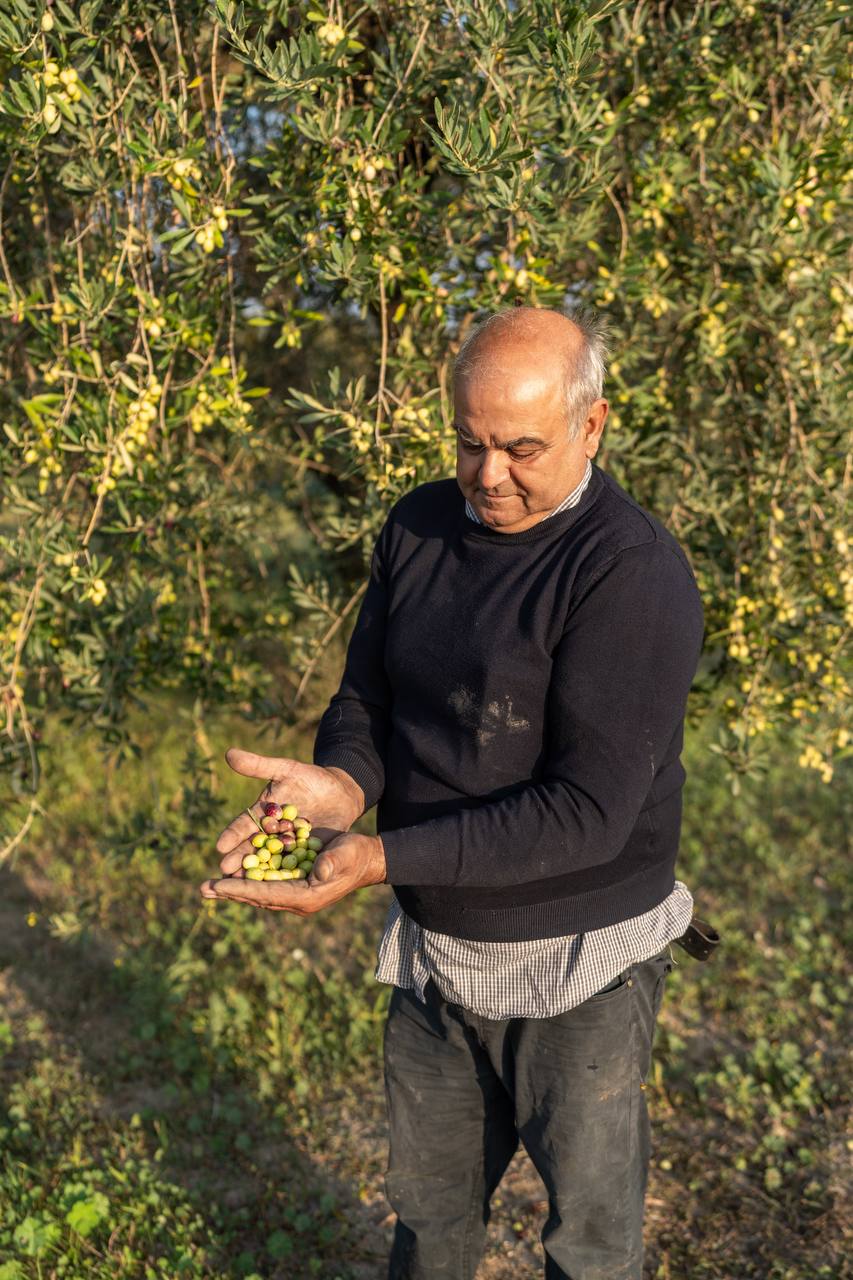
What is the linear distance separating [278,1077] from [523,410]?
2.75 meters

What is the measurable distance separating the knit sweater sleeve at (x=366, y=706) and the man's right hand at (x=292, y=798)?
0.25 ft

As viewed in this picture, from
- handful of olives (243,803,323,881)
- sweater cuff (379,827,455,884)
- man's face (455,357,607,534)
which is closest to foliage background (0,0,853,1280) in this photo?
man's face (455,357,607,534)

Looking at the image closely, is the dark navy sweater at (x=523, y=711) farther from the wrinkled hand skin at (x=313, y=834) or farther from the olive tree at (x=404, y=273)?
the olive tree at (x=404, y=273)

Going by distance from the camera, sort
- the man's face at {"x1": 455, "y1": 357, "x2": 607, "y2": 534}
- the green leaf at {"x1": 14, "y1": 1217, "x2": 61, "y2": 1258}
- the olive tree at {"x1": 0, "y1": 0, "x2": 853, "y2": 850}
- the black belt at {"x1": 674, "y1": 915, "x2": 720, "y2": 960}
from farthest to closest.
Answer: the green leaf at {"x1": 14, "y1": 1217, "x2": 61, "y2": 1258}
the olive tree at {"x1": 0, "y1": 0, "x2": 853, "y2": 850}
the black belt at {"x1": 674, "y1": 915, "x2": 720, "y2": 960}
the man's face at {"x1": 455, "y1": 357, "x2": 607, "y2": 534}

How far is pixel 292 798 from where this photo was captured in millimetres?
2072

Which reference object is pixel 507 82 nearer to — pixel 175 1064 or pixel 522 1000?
pixel 522 1000

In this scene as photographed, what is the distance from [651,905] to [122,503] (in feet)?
5.74

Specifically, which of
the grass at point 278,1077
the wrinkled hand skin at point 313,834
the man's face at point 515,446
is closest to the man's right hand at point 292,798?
the wrinkled hand skin at point 313,834

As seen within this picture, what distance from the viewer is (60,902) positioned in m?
4.86

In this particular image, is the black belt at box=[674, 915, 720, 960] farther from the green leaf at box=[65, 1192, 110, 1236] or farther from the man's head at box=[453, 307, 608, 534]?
the green leaf at box=[65, 1192, 110, 1236]

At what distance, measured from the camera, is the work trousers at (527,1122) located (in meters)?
2.06

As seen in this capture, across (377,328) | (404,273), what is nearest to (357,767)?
(404,273)

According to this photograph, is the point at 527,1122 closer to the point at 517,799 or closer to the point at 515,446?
the point at 517,799

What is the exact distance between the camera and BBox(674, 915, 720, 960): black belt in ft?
7.59
